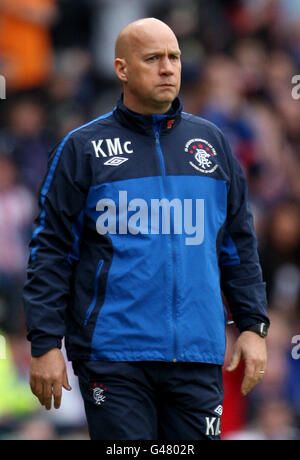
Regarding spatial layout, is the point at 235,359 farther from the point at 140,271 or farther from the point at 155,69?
the point at 155,69

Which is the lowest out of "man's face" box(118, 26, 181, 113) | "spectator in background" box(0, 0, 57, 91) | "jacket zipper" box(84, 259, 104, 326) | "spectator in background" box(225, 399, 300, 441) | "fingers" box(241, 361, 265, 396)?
"spectator in background" box(225, 399, 300, 441)

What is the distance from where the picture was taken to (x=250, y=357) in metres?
4.37

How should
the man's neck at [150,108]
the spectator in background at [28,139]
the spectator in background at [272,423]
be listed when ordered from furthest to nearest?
1. the spectator in background at [28,139]
2. the spectator in background at [272,423]
3. the man's neck at [150,108]

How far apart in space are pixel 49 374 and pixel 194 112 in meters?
5.06

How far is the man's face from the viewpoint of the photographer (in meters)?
Result: 4.34

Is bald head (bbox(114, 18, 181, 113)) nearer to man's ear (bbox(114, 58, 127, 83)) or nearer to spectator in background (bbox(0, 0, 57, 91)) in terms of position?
man's ear (bbox(114, 58, 127, 83))

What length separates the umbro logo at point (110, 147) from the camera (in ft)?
14.2

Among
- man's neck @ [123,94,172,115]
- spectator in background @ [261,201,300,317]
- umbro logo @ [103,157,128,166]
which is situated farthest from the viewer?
spectator in background @ [261,201,300,317]

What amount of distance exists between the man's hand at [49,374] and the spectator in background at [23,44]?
5.95 meters

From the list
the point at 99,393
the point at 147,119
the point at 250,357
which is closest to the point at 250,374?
the point at 250,357

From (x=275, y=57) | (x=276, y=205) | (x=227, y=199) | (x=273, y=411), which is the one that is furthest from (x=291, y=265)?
(x=227, y=199)

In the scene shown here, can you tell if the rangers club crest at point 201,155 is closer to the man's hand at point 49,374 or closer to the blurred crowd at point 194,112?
the man's hand at point 49,374

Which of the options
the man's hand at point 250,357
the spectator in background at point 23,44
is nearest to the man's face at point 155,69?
the man's hand at point 250,357

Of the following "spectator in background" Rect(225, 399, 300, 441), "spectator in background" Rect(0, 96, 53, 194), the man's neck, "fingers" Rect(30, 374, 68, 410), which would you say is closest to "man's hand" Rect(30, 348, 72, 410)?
"fingers" Rect(30, 374, 68, 410)
